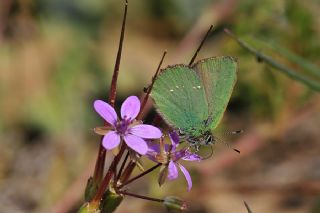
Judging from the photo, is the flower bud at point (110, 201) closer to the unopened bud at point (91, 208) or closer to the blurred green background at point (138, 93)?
the unopened bud at point (91, 208)

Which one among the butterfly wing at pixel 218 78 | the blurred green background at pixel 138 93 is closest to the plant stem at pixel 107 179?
the butterfly wing at pixel 218 78

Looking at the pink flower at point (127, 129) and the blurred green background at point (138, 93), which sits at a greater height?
the pink flower at point (127, 129)

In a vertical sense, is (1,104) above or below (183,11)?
below

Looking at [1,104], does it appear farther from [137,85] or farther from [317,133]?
[317,133]

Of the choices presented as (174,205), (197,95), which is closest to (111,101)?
(197,95)

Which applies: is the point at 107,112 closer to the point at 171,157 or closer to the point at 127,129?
the point at 127,129

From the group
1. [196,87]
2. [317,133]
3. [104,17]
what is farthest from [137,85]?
[196,87]
